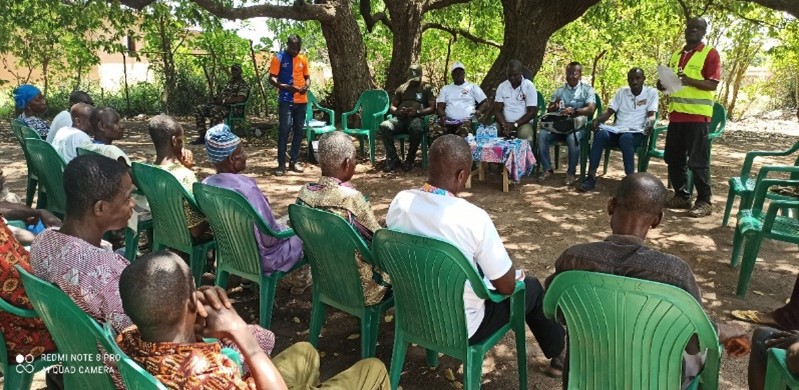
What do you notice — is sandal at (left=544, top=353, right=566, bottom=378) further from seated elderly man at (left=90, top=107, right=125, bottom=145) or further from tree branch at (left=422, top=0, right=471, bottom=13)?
tree branch at (left=422, top=0, right=471, bottom=13)

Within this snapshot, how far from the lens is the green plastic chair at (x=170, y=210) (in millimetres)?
3482

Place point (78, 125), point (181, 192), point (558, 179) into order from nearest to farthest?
point (181, 192) → point (78, 125) → point (558, 179)

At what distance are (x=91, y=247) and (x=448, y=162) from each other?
5.12 feet

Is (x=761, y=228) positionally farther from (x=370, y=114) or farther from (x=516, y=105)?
(x=370, y=114)

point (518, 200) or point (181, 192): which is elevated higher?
point (181, 192)

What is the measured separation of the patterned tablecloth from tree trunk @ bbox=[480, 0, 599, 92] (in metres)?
2.52

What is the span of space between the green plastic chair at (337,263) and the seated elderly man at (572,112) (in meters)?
4.80

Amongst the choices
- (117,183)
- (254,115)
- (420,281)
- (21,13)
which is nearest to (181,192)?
(117,183)

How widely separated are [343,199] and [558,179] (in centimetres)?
503

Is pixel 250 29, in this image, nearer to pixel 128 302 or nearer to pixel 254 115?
pixel 254 115

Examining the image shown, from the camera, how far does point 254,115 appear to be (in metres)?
14.0

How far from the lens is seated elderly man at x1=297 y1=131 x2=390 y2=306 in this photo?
2875 millimetres

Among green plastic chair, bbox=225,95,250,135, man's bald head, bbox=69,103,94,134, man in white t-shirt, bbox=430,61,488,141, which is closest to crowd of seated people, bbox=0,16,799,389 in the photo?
man's bald head, bbox=69,103,94,134

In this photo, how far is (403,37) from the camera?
10273 millimetres
